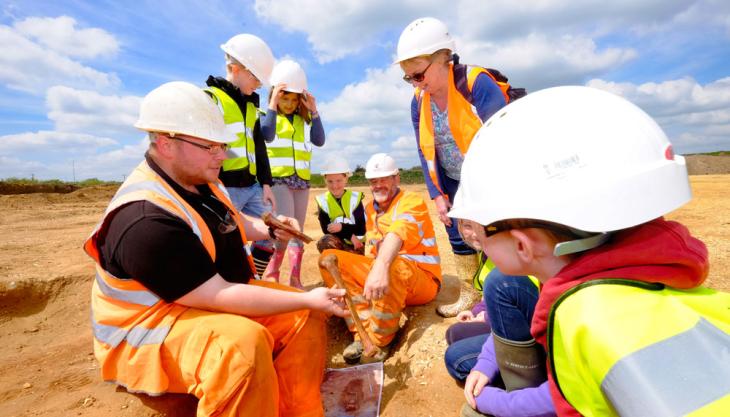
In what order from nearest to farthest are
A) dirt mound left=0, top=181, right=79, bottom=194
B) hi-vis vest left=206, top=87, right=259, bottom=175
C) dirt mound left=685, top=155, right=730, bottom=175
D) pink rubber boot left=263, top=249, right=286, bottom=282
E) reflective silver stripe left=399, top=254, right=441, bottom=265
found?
hi-vis vest left=206, top=87, right=259, bottom=175 < reflective silver stripe left=399, top=254, right=441, bottom=265 < pink rubber boot left=263, top=249, right=286, bottom=282 < dirt mound left=0, top=181, right=79, bottom=194 < dirt mound left=685, top=155, right=730, bottom=175

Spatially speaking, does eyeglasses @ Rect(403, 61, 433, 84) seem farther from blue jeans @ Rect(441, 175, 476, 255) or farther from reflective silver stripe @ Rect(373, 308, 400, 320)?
reflective silver stripe @ Rect(373, 308, 400, 320)

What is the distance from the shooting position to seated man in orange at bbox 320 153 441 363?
3145mm

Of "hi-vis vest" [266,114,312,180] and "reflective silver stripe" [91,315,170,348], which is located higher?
"hi-vis vest" [266,114,312,180]

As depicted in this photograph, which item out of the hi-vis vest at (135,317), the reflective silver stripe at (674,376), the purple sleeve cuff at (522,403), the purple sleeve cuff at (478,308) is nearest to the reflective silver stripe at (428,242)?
the purple sleeve cuff at (478,308)

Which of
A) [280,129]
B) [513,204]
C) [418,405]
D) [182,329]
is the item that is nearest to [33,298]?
[280,129]

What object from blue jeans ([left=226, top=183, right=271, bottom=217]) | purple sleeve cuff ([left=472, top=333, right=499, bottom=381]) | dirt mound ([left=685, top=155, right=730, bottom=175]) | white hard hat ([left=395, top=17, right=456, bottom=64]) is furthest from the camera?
dirt mound ([left=685, top=155, right=730, bottom=175])

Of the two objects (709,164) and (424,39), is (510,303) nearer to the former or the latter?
(424,39)

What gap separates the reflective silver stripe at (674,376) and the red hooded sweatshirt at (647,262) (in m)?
0.14

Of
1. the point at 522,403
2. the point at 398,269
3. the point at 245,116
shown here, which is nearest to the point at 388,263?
the point at 398,269

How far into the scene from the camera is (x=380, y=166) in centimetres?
400

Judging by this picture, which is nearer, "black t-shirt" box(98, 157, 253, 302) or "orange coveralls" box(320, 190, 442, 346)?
"black t-shirt" box(98, 157, 253, 302)

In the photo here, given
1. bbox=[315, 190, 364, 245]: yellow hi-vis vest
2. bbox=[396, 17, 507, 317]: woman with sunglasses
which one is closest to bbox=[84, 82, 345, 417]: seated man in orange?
bbox=[396, 17, 507, 317]: woman with sunglasses

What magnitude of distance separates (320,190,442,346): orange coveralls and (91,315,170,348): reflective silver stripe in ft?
5.25

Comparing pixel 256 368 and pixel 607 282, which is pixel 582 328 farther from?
pixel 256 368
